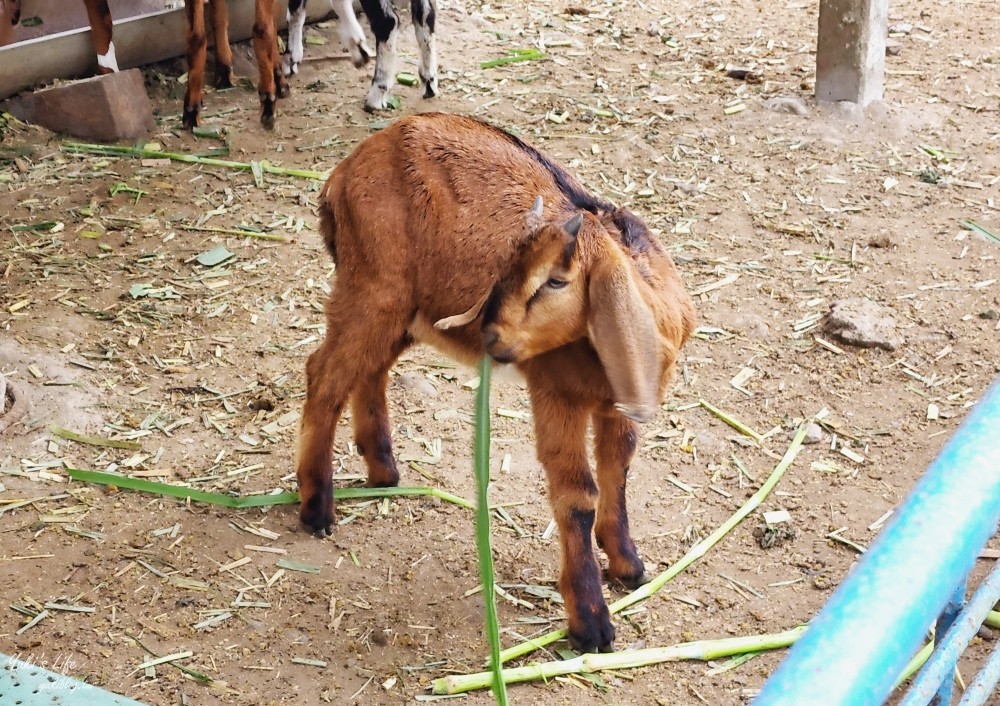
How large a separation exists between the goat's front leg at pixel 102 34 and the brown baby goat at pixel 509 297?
3.87 m

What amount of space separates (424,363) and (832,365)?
175 centimetres

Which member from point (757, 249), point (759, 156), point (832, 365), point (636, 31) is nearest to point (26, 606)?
point (832, 365)

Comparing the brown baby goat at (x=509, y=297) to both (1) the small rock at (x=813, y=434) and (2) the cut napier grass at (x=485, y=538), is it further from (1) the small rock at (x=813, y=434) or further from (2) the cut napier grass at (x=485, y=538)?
(1) the small rock at (x=813, y=434)

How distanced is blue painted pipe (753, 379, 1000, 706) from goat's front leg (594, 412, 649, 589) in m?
2.41

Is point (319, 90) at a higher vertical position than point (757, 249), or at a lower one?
higher

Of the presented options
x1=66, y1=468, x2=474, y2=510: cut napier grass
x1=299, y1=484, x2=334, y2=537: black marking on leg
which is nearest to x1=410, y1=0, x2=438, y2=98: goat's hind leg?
x1=66, y1=468, x2=474, y2=510: cut napier grass

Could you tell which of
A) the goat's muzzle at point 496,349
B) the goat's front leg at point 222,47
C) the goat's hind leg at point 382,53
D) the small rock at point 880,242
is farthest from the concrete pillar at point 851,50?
the goat's muzzle at point 496,349

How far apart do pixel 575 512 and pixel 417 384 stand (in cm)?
159

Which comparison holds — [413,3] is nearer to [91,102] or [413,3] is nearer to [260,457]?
[91,102]

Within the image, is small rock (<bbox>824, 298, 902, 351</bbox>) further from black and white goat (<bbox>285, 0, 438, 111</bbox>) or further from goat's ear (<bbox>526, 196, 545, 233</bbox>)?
black and white goat (<bbox>285, 0, 438, 111</bbox>)

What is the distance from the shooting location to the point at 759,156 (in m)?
6.61

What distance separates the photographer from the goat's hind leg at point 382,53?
7.21m

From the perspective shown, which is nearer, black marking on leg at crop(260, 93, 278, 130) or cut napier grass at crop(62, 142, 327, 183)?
cut napier grass at crop(62, 142, 327, 183)

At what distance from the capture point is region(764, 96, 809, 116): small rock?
7.07m
